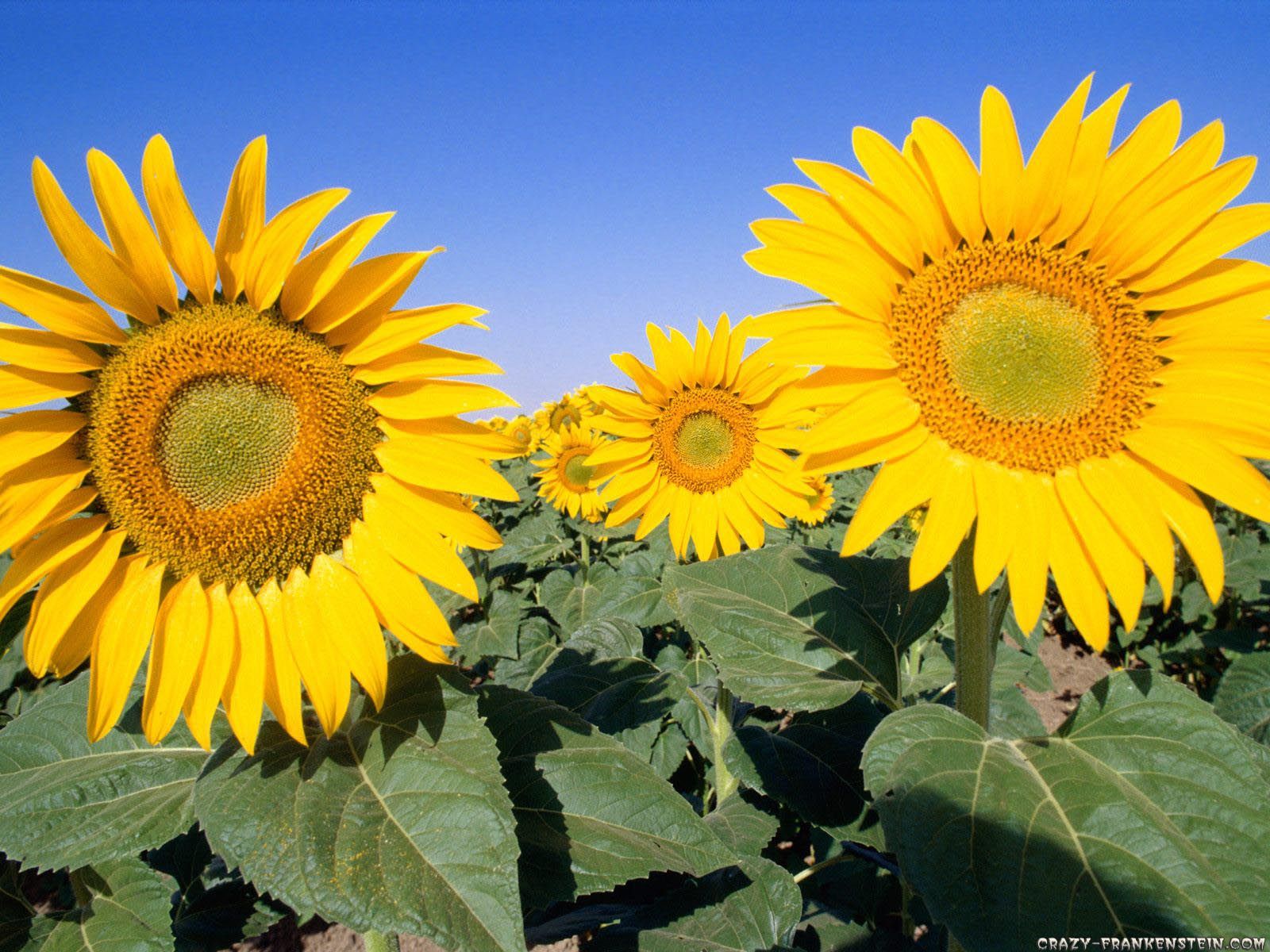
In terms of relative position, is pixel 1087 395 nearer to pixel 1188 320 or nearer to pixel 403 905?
pixel 1188 320

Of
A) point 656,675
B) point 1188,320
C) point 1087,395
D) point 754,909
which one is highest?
point 1188,320

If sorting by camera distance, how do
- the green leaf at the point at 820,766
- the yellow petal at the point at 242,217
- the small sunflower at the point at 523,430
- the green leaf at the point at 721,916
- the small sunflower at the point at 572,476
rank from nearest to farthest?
the yellow petal at the point at 242,217 < the green leaf at the point at 721,916 < the green leaf at the point at 820,766 < the small sunflower at the point at 572,476 < the small sunflower at the point at 523,430

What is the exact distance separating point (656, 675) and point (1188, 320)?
85.1 inches

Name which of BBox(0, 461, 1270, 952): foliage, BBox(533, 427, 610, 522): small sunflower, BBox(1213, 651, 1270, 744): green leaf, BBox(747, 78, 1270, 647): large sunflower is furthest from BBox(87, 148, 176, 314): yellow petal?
BBox(533, 427, 610, 522): small sunflower

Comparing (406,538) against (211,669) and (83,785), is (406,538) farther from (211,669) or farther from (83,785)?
(83,785)

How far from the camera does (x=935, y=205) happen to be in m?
1.49

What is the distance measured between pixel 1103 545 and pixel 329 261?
1539 millimetres

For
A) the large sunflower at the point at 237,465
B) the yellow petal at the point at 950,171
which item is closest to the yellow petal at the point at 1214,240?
the yellow petal at the point at 950,171

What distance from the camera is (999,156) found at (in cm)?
141

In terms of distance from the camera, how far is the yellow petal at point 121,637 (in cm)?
147

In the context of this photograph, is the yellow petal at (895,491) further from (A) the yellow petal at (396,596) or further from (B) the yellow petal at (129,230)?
(B) the yellow petal at (129,230)

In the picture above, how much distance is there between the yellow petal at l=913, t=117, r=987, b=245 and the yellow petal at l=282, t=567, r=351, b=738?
4.79ft

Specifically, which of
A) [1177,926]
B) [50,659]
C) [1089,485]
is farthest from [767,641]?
[50,659]

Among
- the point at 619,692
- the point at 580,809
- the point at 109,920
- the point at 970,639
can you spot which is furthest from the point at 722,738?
the point at 109,920
